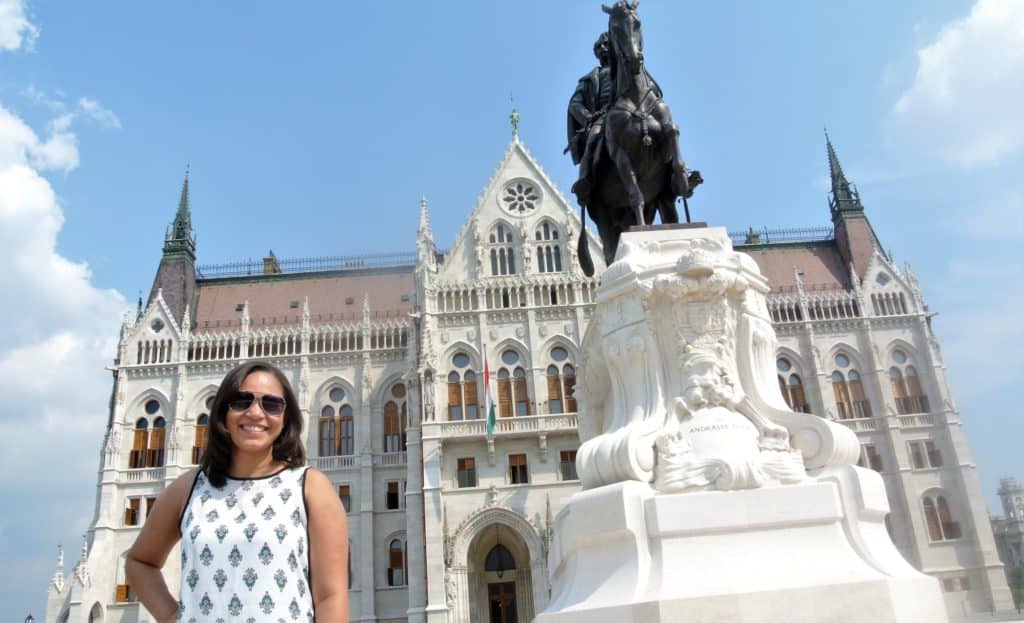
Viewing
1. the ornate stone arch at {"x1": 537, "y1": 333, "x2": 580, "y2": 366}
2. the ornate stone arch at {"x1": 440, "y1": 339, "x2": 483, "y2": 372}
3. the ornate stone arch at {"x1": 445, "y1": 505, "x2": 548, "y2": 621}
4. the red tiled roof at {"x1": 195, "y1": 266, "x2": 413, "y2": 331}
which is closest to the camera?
the ornate stone arch at {"x1": 445, "y1": 505, "x2": 548, "y2": 621}

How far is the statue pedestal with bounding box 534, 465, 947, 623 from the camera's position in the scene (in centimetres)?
475

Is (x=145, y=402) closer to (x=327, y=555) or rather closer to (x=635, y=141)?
(x=635, y=141)

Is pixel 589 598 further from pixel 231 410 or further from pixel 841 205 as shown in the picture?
pixel 841 205

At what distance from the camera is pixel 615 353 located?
21.1ft

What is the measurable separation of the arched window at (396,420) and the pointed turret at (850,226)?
24074mm

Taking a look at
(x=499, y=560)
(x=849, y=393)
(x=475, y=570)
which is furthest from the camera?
(x=849, y=393)

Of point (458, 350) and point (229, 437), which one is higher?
point (458, 350)

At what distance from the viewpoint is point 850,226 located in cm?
4284

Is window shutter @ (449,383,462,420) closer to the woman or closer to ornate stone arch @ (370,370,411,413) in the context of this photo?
ornate stone arch @ (370,370,411,413)

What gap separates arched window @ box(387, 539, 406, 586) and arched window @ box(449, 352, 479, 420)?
6162mm

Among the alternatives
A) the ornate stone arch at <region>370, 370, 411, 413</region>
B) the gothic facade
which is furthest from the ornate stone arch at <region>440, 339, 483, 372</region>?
the ornate stone arch at <region>370, 370, 411, 413</region>

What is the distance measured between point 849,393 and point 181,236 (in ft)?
119

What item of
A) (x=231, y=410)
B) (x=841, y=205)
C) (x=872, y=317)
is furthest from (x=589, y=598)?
(x=841, y=205)

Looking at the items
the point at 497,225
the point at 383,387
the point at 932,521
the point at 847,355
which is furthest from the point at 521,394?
the point at 932,521
